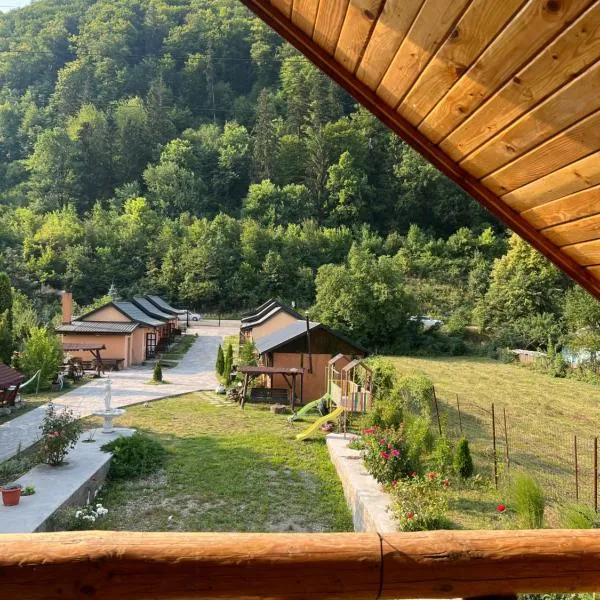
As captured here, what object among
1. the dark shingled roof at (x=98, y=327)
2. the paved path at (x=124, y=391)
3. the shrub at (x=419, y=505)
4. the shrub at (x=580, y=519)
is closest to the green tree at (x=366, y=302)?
the paved path at (x=124, y=391)

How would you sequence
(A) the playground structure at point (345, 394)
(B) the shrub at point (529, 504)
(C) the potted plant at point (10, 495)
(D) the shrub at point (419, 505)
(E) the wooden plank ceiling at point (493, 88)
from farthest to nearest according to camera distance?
1. (A) the playground structure at point (345, 394)
2. (C) the potted plant at point (10, 495)
3. (D) the shrub at point (419, 505)
4. (B) the shrub at point (529, 504)
5. (E) the wooden plank ceiling at point (493, 88)

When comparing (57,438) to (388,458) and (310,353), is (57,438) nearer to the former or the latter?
(388,458)

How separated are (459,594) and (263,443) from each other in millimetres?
10793

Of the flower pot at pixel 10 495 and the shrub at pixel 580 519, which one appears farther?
the flower pot at pixel 10 495

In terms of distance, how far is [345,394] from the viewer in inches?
504

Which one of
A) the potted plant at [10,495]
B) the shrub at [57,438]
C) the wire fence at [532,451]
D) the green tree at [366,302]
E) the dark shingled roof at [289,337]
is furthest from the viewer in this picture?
the green tree at [366,302]

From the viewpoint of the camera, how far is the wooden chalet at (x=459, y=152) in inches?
50.9

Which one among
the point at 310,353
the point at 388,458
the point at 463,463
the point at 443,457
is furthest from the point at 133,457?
the point at 310,353

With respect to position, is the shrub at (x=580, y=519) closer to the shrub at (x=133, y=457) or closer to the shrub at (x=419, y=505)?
the shrub at (x=419, y=505)

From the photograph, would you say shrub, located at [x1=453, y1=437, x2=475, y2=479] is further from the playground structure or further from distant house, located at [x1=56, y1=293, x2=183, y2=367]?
distant house, located at [x1=56, y1=293, x2=183, y2=367]

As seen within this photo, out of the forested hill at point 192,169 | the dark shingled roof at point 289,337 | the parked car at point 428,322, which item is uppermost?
the forested hill at point 192,169

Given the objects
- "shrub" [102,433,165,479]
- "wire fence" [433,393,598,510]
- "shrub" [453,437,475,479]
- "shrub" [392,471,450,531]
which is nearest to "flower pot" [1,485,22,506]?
"shrub" [102,433,165,479]

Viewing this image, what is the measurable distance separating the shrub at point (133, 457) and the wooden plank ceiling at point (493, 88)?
8.88 metres

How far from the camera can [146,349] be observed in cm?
2581
